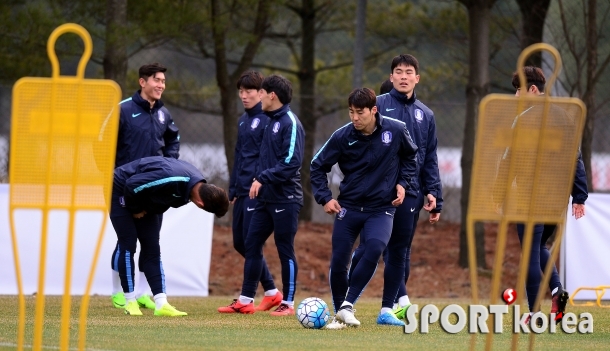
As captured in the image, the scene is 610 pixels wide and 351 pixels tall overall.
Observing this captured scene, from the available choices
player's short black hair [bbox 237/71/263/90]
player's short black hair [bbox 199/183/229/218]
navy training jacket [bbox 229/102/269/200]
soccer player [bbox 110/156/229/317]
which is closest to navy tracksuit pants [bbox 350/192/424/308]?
player's short black hair [bbox 199/183/229/218]

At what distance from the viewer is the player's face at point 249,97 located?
1005cm

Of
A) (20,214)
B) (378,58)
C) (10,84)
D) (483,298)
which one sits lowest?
(483,298)

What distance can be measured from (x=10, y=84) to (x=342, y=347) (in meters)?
9.52

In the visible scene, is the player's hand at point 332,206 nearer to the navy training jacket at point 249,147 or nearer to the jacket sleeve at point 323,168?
the jacket sleeve at point 323,168

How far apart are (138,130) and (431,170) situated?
9.35 ft

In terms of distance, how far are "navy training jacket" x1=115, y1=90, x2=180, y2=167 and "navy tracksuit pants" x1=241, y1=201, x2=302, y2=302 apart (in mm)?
1207

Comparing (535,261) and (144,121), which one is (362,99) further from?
(144,121)

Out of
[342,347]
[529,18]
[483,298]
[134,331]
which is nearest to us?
[342,347]

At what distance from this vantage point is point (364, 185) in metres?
8.05

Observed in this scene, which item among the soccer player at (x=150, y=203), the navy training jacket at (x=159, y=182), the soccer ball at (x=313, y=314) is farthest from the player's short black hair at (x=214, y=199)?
the soccer ball at (x=313, y=314)

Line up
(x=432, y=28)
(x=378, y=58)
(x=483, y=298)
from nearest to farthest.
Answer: (x=483, y=298) → (x=432, y=28) → (x=378, y=58)

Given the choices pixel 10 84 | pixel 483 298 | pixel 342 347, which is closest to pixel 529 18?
pixel 483 298

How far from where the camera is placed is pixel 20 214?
11.5 m

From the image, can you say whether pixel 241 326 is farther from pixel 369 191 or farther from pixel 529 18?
pixel 529 18
